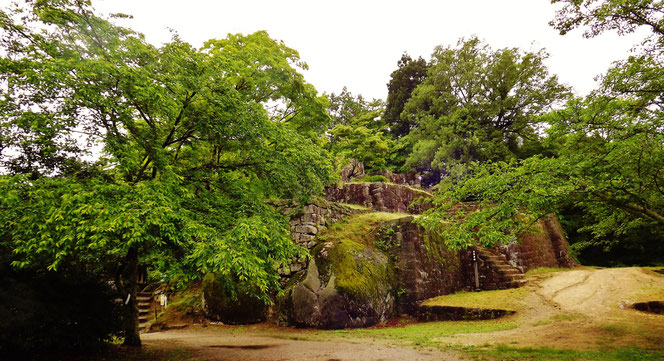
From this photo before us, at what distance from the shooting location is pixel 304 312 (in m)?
9.37

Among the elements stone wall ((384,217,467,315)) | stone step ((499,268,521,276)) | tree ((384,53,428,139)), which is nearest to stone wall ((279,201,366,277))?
stone wall ((384,217,467,315))

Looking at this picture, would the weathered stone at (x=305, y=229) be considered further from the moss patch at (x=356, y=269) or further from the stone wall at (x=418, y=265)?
the stone wall at (x=418, y=265)

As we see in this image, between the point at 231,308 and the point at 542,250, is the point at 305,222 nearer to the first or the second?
the point at 231,308

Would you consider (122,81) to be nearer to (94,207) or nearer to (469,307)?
(94,207)

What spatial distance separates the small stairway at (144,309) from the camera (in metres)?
11.6

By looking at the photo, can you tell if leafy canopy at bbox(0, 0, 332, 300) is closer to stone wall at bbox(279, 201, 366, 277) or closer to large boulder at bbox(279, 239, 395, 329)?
large boulder at bbox(279, 239, 395, 329)

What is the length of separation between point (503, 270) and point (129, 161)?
45.6ft

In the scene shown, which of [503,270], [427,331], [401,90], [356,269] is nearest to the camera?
[427,331]

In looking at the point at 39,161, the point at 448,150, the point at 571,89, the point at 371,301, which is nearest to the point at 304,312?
the point at 371,301

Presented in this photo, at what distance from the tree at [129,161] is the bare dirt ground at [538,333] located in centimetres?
195

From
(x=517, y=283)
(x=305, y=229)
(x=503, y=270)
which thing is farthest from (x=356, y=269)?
(x=517, y=283)

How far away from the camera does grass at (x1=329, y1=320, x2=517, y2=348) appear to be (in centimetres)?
723

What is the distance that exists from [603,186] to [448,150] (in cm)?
1578

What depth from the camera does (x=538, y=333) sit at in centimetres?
672
